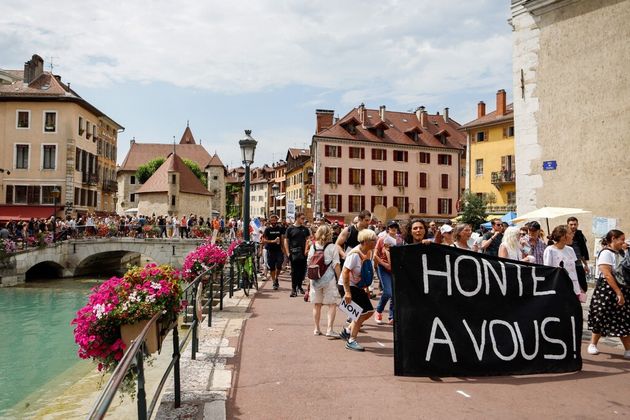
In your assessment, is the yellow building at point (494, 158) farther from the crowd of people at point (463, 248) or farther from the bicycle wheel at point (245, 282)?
the crowd of people at point (463, 248)

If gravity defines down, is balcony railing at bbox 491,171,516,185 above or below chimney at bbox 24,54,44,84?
below

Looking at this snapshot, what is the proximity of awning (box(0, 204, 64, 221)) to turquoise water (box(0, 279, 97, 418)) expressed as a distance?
13.4 meters

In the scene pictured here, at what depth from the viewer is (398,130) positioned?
186ft

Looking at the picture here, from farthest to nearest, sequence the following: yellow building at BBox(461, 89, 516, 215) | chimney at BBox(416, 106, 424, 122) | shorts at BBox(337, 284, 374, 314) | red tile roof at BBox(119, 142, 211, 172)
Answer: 1. red tile roof at BBox(119, 142, 211, 172)
2. chimney at BBox(416, 106, 424, 122)
3. yellow building at BBox(461, 89, 516, 215)
4. shorts at BBox(337, 284, 374, 314)

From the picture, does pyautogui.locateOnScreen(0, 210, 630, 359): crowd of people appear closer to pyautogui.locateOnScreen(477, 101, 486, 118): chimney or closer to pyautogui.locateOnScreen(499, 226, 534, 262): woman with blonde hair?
pyautogui.locateOnScreen(499, 226, 534, 262): woman with blonde hair

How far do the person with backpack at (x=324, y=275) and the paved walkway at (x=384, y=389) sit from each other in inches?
23.9

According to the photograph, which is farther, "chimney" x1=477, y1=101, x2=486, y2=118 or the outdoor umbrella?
"chimney" x1=477, y1=101, x2=486, y2=118

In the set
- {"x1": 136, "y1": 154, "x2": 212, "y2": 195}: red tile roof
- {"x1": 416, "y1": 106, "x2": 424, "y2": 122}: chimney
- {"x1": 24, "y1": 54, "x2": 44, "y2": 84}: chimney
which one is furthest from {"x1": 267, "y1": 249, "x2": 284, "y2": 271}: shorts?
{"x1": 136, "y1": 154, "x2": 212, "y2": 195}: red tile roof

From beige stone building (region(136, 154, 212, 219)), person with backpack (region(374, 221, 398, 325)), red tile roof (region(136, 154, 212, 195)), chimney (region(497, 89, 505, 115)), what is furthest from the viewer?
red tile roof (region(136, 154, 212, 195))

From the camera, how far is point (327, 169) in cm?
5241

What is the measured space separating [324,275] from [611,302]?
3779 mm

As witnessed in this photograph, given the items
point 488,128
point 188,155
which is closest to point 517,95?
point 488,128

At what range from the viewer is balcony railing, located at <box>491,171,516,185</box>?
4106 centimetres

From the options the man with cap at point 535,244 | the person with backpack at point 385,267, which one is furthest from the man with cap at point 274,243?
the man with cap at point 535,244
